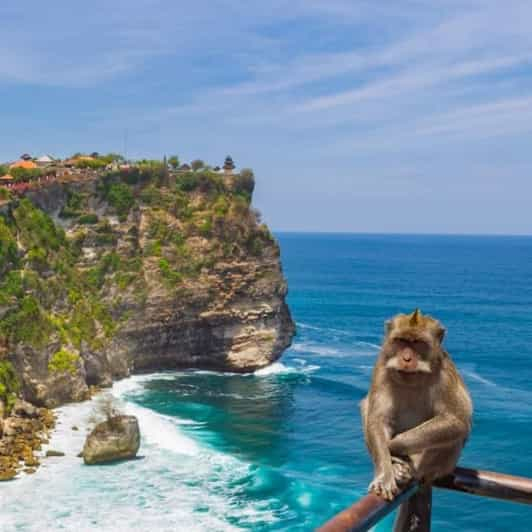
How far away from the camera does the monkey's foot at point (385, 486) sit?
420 cm

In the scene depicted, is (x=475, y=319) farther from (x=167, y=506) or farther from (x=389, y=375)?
(x=389, y=375)

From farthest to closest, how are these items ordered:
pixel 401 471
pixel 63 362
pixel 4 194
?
pixel 4 194 < pixel 63 362 < pixel 401 471

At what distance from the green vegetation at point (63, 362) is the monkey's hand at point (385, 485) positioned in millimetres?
47615

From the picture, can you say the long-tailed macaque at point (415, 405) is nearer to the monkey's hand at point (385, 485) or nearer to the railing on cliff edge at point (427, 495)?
the monkey's hand at point (385, 485)

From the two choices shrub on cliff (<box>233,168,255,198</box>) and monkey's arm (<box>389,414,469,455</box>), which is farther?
shrub on cliff (<box>233,168,255,198</box>)

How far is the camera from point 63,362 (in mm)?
50125

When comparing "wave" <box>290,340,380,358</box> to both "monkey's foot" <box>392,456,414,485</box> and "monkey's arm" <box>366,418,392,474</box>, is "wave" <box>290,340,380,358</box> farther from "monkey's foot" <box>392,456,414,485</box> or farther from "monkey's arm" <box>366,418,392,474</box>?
"monkey's foot" <box>392,456,414,485</box>

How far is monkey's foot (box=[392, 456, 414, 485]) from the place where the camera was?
15.9ft

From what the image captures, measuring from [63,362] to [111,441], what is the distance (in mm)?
12588

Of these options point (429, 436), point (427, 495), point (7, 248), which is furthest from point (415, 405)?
point (7, 248)

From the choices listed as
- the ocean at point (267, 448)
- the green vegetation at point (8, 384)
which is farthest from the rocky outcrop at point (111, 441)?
the green vegetation at point (8, 384)

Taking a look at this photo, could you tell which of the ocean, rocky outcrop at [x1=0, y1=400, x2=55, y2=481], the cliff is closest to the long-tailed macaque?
the ocean

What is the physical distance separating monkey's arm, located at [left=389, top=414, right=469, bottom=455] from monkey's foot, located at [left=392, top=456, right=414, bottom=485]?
0.11 meters

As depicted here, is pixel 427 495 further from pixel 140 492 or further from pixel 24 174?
pixel 24 174
